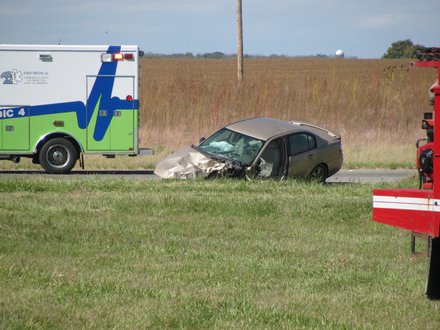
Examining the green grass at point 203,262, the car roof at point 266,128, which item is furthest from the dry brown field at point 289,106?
the green grass at point 203,262

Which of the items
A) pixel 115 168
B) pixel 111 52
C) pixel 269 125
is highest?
pixel 111 52

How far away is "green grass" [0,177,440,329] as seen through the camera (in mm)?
6875

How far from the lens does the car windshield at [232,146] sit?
16.5m

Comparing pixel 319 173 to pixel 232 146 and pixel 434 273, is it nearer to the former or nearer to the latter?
pixel 232 146

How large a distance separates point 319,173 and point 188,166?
2.72 m

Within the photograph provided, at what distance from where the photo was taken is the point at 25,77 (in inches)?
779

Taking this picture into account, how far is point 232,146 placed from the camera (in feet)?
55.5

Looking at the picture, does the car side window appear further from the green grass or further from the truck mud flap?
the truck mud flap

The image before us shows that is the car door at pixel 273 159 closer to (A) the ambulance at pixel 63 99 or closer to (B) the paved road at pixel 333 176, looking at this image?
(B) the paved road at pixel 333 176

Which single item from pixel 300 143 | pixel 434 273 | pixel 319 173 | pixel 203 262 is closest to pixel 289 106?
pixel 319 173

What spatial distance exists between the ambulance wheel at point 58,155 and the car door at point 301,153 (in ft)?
18.3

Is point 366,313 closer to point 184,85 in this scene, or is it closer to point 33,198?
point 33,198

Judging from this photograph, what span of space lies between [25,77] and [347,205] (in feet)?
31.5

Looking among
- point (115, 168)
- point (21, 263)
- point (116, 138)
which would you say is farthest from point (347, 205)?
point (115, 168)
